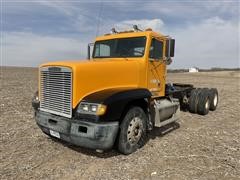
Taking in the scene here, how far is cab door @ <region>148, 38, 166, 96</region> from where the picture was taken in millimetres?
7291

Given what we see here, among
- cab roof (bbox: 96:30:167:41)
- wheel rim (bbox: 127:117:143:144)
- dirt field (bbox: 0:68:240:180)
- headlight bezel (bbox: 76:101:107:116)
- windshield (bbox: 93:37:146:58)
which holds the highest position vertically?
cab roof (bbox: 96:30:167:41)

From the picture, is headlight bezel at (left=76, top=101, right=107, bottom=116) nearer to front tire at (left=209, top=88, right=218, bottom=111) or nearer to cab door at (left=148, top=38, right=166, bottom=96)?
cab door at (left=148, top=38, right=166, bottom=96)

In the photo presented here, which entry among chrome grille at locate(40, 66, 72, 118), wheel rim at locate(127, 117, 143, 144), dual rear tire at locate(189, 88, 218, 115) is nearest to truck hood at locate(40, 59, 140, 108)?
chrome grille at locate(40, 66, 72, 118)

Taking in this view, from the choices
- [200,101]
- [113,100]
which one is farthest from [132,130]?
[200,101]

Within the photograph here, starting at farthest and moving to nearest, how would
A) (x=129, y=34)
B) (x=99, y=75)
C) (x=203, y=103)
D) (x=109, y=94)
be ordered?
(x=203, y=103), (x=129, y=34), (x=99, y=75), (x=109, y=94)

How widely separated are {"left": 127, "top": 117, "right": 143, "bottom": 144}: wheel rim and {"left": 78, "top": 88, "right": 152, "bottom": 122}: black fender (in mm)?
438

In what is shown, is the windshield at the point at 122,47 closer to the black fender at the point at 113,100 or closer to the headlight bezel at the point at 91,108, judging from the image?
the black fender at the point at 113,100

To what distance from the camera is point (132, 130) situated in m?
6.02

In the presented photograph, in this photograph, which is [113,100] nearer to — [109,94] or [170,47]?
[109,94]

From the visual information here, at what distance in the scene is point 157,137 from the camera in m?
7.45

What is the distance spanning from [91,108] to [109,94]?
448 millimetres

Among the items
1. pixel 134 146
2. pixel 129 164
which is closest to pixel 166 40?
pixel 134 146

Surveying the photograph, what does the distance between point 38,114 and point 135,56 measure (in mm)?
2741

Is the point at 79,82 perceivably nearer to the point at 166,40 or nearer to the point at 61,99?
the point at 61,99
